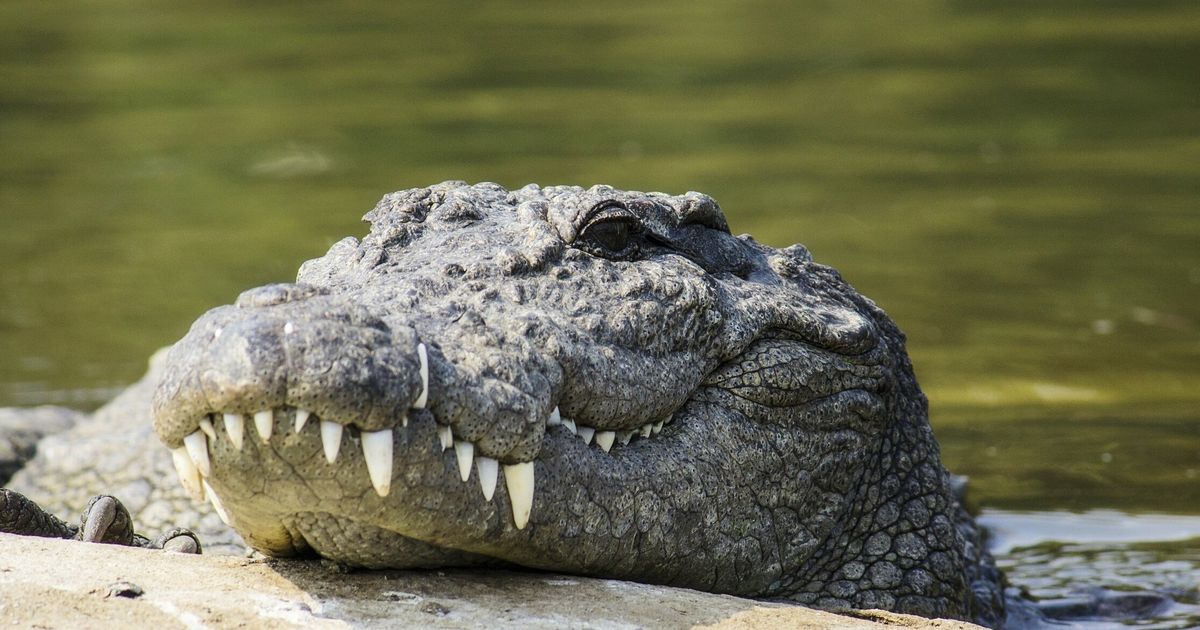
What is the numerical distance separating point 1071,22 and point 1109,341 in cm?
972

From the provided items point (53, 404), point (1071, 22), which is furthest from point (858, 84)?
point (53, 404)

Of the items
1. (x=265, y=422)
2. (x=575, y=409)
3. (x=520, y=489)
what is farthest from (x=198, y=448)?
(x=575, y=409)

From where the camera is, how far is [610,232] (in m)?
3.18

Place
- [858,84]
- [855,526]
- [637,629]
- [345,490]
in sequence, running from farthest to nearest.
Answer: [858,84] → [855,526] → [637,629] → [345,490]

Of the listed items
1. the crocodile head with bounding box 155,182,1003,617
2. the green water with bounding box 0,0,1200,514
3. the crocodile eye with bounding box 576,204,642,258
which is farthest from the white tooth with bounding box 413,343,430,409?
the green water with bounding box 0,0,1200,514

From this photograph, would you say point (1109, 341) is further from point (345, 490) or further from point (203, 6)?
point (203, 6)

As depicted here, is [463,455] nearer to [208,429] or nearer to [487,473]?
[487,473]

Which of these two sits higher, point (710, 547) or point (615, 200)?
point (615, 200)

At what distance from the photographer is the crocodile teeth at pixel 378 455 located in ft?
7.63

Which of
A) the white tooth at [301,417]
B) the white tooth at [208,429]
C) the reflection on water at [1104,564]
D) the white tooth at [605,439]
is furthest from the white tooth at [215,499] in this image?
the reflection on water at [1104,564]

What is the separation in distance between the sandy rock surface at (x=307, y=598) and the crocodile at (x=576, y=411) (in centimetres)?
6

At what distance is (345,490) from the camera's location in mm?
2381

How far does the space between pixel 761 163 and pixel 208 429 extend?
886 cm

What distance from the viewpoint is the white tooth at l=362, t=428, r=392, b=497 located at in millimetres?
2326
